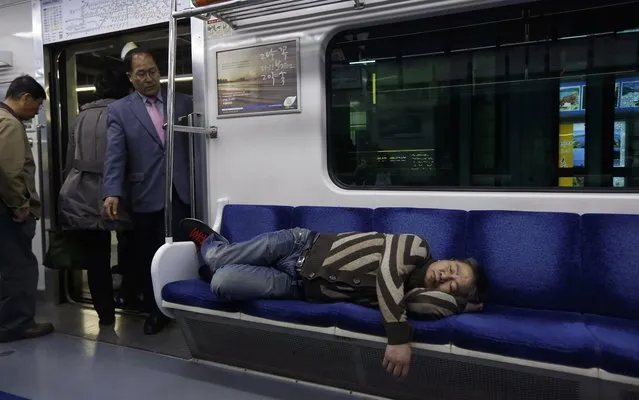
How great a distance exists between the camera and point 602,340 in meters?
1.61

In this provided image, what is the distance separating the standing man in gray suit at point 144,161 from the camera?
121 inches

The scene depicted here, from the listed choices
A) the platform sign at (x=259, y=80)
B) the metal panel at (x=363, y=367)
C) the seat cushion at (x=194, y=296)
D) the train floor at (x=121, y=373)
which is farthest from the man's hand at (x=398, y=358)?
the platform sign at (x=259, y=80)

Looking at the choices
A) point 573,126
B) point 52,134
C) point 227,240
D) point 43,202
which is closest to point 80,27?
point 52,134

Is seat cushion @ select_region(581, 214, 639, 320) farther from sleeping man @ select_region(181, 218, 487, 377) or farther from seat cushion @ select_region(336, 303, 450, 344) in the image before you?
seat cushion @ select_region(336, 303, 450, 344)

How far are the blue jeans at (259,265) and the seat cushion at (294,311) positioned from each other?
5 centimetres

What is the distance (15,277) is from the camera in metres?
3.05

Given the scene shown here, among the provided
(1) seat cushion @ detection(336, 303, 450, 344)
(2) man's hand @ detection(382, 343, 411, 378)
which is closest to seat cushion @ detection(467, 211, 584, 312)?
(1) seat cushion @ detection(336, 303, 450, 344)

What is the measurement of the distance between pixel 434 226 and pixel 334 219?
0.56m

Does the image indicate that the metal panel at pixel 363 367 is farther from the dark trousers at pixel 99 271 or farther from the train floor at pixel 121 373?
the dark trousers at pixel 99 271

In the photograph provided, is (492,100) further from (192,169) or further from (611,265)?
(192,169)

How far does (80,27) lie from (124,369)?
269cm

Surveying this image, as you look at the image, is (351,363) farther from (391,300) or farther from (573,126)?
(573,126)

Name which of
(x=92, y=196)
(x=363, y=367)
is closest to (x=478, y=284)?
(x=363, y=367)

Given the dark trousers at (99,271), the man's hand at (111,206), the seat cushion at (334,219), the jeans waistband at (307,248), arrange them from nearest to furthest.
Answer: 1. the jeans waistband at (307,248)
2. the seat cushion at (334,219)
3. the man's hand at (111,206)
4. the dark trousers at (99,271)
